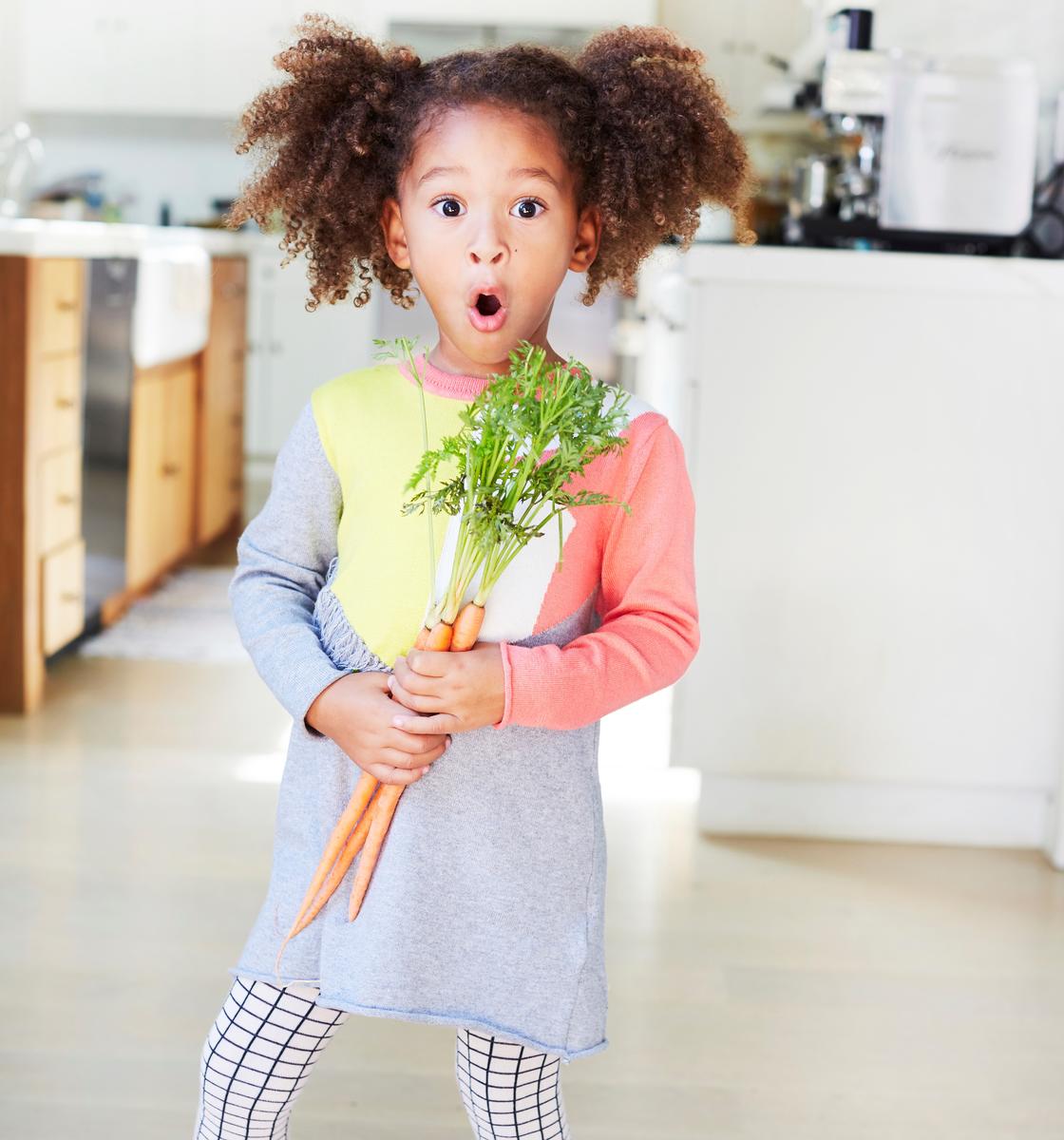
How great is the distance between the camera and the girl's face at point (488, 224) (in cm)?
92

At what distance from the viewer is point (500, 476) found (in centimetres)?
86

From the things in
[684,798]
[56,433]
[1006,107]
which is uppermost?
[1006,107]

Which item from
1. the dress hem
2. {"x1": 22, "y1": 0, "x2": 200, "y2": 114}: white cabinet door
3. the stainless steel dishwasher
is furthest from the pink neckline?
{"x1": 22, "y1": 0, "x2": 200, "y2": 114}: white cabinet door

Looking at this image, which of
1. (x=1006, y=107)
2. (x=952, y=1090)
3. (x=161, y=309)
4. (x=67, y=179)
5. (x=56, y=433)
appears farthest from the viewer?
(x=67, y=179)

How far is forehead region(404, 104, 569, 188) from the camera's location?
92 cm

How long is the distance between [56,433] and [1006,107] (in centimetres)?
180

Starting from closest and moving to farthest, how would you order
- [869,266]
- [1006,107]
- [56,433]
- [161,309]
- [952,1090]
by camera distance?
[952,1090], [869,266], [1006,107], [56,433], [161,309]

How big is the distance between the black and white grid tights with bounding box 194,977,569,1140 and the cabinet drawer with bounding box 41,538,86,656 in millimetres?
1946

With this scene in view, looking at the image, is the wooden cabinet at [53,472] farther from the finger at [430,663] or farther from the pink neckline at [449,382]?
the finger at [430,663]

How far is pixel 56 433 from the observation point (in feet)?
9.33

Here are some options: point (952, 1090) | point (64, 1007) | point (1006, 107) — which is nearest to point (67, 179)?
point (1006, 107)

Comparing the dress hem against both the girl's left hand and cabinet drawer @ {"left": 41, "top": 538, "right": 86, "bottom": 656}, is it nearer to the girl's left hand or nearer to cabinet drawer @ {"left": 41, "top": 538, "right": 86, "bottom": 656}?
the girl's left hand

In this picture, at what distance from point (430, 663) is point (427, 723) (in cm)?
4

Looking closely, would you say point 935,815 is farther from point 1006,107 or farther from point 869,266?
point 1006,107
